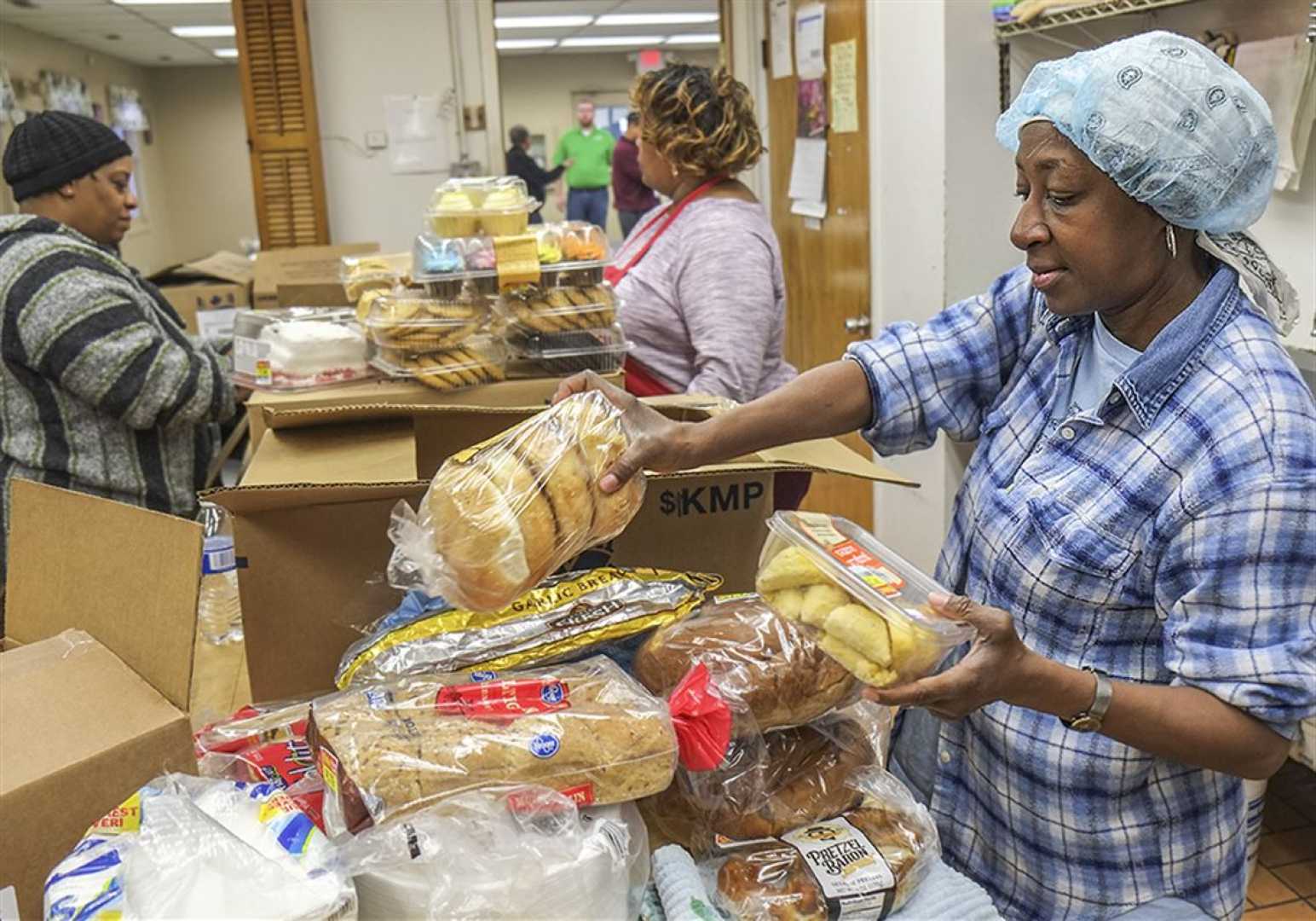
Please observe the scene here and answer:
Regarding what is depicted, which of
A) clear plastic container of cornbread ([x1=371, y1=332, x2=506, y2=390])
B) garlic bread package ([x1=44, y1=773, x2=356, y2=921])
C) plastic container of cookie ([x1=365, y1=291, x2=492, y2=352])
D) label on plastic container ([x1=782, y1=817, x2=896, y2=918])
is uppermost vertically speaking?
plastic container of cookie ([x1=365, y1=291, x2=492, y2=352])

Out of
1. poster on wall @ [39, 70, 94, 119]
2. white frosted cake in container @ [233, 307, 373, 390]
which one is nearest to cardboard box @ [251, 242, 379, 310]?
white frosted cake in container @ [233, 307, 373, 390]

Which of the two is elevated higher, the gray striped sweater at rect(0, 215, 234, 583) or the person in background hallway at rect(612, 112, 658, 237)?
the person in background hallway at rect(612, 112, 658, 237)

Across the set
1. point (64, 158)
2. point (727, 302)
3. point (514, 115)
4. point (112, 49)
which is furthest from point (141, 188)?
point (727, 302)

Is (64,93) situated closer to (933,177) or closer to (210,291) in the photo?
(210,291)

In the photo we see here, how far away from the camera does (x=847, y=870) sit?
34.6 inches

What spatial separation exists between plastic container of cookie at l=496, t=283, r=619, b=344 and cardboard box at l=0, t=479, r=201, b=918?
0.78 m

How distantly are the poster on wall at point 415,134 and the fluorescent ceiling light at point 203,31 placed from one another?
14.7 ft

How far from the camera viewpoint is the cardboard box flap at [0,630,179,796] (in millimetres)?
921

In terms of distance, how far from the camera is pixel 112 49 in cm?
1045

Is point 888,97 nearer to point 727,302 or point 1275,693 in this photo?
point 727,302

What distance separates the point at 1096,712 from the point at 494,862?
1.69 feet

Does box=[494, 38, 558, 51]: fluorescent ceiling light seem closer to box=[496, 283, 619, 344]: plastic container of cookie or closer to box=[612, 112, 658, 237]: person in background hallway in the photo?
box=[612, 112, 658, 237]: person in background hallway

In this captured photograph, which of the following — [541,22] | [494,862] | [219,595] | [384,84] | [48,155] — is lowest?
[219,595]

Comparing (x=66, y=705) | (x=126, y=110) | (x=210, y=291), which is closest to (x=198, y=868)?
(x=66, y=705)
